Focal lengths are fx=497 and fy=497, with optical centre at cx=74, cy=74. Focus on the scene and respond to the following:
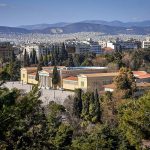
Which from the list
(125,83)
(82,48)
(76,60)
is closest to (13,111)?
(125,83)

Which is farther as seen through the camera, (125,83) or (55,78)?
(55,78)

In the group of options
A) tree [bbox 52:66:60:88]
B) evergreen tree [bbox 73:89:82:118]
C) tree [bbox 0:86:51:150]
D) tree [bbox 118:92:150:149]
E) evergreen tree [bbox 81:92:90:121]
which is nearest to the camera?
tree [bbox 0:86:51:150]

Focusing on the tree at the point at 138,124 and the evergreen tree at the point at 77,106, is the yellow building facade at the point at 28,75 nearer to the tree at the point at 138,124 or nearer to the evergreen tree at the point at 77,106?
the evergreen tree at the point at 77,106

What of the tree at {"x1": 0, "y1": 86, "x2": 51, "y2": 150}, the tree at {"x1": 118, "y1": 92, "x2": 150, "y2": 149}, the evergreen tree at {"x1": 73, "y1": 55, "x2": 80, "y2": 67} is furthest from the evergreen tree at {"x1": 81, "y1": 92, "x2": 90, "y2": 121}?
the evergreen tree at {"x1": 73, "y1": 55, "x2": 80, "y2": 67}

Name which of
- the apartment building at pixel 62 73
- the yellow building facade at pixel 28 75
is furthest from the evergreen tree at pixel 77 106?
the yellow building facade at pixel 28 75

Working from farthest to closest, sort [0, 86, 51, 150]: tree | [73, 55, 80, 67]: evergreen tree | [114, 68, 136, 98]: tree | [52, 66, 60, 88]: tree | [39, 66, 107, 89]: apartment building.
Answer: [73, 55, 80, 67]: evergreen tree < [39, 66, 107, 89]: apartment building < [52, 66, 60, 88]: tree < [114, 68, 136, 98]: tree < [0, 86, 51, 150]: tree

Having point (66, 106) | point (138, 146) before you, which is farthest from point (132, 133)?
point (66, 106)

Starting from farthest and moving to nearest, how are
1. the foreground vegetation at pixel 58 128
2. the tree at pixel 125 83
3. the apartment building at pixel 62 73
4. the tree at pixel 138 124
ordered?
the apartment building at pixel 62 73, the tree at pixel 125 83, the tree at pixel 138 124, the foreground vegetation at pixel 58 128

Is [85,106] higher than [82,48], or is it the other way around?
[85,106]

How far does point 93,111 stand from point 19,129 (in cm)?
1342

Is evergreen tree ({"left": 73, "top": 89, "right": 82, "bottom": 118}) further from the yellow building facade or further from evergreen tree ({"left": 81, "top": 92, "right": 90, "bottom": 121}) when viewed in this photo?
the yellow building facade

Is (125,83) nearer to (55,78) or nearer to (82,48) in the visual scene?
A: (55,78)

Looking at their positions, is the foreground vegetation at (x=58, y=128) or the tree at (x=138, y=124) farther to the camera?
the tree at (x=138, y=124)

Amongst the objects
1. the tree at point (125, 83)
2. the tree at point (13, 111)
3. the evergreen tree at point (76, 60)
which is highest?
the tree at point (13, 111)
